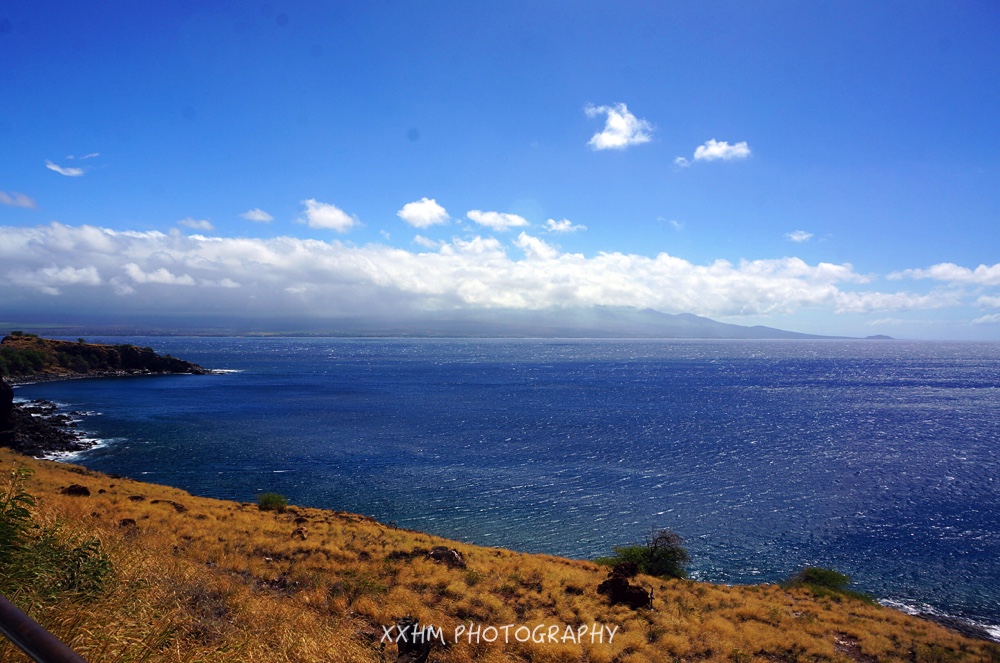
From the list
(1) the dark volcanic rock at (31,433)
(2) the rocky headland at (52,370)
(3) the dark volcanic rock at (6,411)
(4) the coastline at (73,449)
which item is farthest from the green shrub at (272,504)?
(3) the dark volcanic rock at (6,411)

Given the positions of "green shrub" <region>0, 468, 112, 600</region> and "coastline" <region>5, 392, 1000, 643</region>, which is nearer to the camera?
"green shrub" <region>0, 468, 112, 600</region>

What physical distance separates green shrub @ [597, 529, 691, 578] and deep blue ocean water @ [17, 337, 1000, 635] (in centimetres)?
235

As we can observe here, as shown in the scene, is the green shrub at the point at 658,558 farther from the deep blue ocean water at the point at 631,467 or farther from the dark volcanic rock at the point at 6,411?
the dark volcanic rock at the point at 6,411

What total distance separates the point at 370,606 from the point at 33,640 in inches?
566

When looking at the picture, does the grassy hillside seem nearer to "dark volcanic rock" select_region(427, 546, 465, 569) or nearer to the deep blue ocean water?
→ the deep blue ocean water

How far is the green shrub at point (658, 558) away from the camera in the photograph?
28013 millimetres

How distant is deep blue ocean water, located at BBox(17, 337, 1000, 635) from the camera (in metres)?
33.4

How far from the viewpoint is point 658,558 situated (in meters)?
28.5

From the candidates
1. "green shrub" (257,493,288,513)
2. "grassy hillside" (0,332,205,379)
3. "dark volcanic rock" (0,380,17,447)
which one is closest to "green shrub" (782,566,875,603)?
"green shrub" (257,493,288,513)

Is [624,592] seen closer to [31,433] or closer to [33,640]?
[33,640]

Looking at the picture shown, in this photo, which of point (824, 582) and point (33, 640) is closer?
point (33, 640)

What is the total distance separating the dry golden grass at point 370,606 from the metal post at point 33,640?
8.60ft

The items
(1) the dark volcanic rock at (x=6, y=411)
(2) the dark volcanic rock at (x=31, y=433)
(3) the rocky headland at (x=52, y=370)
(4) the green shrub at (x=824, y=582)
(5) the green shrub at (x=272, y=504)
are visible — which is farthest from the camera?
(3) the rocky headland at (x=52, y=370)

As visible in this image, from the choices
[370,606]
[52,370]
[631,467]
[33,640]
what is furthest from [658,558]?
[52,370]
